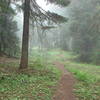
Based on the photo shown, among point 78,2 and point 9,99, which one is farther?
point 78,2

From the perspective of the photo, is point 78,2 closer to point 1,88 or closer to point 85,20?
point 85,20

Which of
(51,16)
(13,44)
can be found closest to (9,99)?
(51,16)

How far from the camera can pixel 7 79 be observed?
8.03m

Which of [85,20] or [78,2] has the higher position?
[78,2]

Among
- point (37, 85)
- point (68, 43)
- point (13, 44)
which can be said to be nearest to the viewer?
point (37, 85)

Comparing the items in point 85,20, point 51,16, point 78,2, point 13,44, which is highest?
point 78,2

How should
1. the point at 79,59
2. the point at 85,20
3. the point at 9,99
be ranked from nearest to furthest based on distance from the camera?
the point at 9,99 < the point at 85,20 < the point at 79,59

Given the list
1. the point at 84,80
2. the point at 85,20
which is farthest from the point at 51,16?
the point at 85,20

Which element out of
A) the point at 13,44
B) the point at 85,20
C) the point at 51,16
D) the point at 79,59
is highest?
the point at 85,20

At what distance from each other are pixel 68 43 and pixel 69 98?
130ft

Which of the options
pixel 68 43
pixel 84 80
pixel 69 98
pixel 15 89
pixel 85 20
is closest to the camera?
pixel 69 98

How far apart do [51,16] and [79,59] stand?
67.0 ft

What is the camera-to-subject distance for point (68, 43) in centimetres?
4553

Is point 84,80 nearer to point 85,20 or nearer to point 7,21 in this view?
point 7,21
